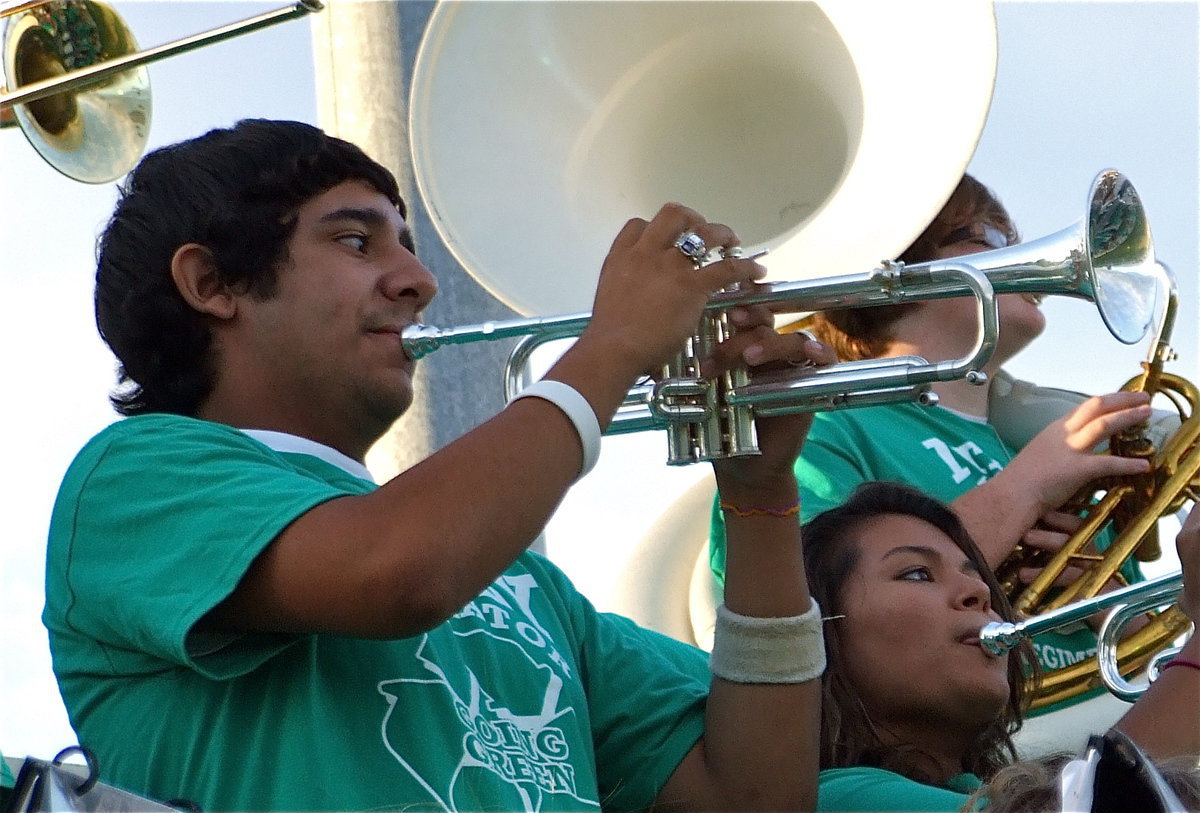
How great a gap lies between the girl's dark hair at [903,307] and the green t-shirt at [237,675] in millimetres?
1378

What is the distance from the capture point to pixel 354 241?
2.37 m

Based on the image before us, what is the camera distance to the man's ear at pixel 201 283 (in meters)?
2.31

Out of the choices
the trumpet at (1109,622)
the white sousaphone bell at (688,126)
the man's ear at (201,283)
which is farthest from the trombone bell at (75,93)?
the trumpet at (1109,622)

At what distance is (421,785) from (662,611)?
2.45 metres

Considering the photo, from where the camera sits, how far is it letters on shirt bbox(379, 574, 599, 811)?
199 centimetres

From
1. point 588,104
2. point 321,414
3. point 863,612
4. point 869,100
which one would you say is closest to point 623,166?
point 588,104

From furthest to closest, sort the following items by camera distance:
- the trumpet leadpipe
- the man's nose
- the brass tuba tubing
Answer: the brass tuba tubing, the trumpet leadpipe, the man's nose

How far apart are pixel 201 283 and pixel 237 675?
61 centimetres

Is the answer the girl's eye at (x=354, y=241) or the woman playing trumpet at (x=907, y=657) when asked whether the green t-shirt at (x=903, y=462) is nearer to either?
the woman playing trumpet at (x=907, y=657)

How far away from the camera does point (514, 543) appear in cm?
186

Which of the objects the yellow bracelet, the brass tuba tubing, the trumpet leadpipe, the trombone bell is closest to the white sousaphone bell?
the brass tuba tubing

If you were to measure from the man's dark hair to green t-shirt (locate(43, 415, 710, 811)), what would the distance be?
0.83ft

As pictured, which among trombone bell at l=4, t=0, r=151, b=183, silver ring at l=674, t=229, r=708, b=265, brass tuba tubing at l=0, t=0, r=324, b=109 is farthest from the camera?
trombone bell at l=4, t=0, r=151, b=183

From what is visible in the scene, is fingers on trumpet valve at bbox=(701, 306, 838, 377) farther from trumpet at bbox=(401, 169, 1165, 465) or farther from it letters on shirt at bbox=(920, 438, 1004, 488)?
it letters on shirt at bbox=(920, 438, 1004, 488)
